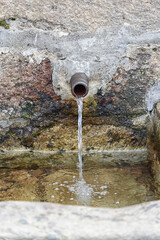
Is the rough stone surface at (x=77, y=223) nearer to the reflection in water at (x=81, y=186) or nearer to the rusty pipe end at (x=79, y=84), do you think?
the reflection in water at (x=81, y=186)

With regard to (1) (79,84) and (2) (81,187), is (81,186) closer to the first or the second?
(2) (81,187)

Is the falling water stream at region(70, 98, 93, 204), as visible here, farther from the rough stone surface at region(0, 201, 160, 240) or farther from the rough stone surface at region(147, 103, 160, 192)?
the rough stone surface at region(0, 201, 160, 240)

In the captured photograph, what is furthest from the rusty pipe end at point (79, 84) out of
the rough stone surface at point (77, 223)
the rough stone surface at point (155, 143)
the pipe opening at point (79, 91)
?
the rough stone surface at point (77, 223)

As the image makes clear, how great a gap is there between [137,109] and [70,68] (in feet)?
1.43

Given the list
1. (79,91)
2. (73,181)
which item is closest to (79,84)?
(79,91)

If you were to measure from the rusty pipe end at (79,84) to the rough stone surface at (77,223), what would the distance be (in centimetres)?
76

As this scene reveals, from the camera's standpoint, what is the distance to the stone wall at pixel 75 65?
5.38 feet

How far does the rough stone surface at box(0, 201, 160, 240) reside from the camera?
0.88 meters

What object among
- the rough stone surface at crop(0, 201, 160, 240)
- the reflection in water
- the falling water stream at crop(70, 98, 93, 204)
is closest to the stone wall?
the falling water stream at crop(70, 98, 93, 204)

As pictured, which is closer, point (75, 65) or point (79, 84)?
point (79, 84)

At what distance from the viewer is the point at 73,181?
1686 mm

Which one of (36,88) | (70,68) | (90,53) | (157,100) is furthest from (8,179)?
(157,100)

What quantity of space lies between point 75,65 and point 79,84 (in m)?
0.16

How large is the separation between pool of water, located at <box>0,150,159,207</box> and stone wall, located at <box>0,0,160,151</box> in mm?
141
